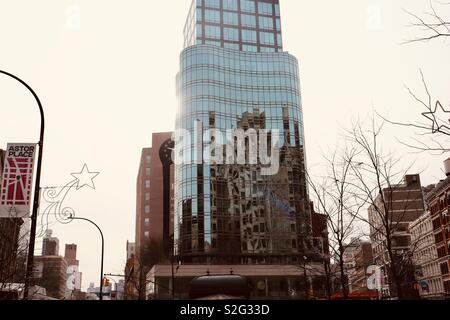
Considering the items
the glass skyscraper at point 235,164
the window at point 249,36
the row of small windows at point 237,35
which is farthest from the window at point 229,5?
the window at point 249,36

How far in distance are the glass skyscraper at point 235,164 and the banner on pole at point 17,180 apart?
3245 inches

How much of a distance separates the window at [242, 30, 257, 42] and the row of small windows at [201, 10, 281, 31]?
2.31 m

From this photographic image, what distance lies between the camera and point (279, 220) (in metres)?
105

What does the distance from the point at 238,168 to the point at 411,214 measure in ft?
188

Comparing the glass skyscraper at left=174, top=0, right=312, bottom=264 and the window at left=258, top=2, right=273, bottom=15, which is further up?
the window at left=258, top=2, right=273, bottom=15

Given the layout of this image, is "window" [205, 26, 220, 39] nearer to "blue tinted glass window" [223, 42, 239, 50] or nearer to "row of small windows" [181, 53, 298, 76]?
"blue tinted glass window" [223, 42, 239, 50]

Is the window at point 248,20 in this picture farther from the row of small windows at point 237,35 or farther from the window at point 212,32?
the window at point 212,32

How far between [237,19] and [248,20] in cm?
366

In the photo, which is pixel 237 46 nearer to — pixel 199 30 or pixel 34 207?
pixel 199 30

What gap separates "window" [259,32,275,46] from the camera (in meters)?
130

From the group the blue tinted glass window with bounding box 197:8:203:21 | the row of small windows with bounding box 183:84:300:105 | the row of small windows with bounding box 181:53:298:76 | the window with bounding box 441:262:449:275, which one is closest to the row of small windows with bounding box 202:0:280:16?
the blue tinted glass window with bounding box 197:8:203:21

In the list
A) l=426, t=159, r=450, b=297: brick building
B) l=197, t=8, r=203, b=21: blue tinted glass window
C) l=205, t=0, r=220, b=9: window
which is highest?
l=205, t=0, r=220, b=9: window
